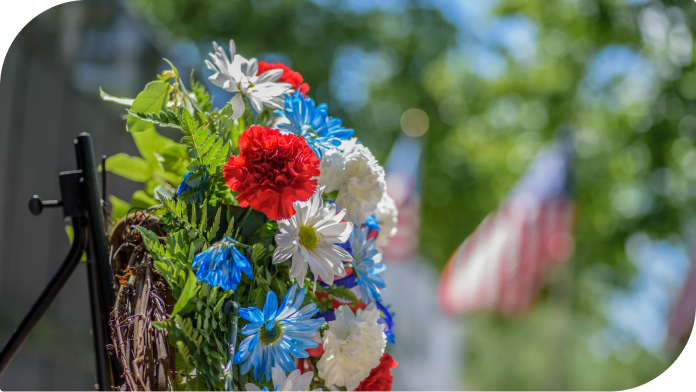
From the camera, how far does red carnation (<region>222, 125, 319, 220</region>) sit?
24.2 inches

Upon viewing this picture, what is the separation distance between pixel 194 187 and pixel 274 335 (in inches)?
9.0

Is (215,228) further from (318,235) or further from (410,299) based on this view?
(410,299)

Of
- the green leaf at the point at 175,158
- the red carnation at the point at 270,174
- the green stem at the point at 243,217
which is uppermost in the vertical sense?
the green leaf at the point at 175,158

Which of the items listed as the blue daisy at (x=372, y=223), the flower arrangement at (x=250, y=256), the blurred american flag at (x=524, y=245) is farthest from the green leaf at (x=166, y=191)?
the blurred american flag at (x=524, y=245)

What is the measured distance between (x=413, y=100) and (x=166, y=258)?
8.44m

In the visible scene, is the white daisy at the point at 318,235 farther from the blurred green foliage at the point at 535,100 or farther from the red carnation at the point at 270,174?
the blurred green foliage at the point at 535,100

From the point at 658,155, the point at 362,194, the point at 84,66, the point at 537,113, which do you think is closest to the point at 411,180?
the point at 537,113

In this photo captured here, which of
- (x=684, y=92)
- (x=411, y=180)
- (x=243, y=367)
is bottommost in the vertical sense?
(x=684, y=92)

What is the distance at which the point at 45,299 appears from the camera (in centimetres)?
74

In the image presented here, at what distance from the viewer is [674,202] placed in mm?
6336

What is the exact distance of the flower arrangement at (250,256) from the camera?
1.95 ft

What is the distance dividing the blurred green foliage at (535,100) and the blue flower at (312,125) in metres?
5.79

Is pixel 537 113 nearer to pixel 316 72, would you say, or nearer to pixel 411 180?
pixel 411 180

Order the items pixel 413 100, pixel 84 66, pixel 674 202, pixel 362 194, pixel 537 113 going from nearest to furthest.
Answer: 1. pixel 362 194
2. pixel 84 66
3. pixel 674 202
4. pixel 537 113
5. pixel 413 100
